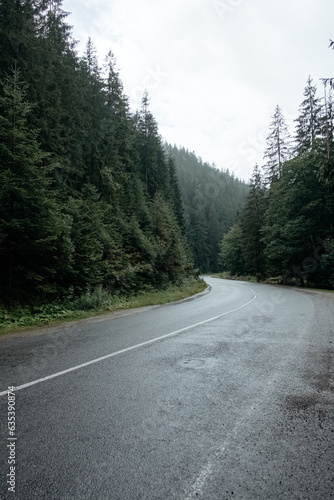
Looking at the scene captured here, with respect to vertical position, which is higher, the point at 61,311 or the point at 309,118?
the point at 309,118

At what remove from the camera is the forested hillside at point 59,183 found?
959 cm

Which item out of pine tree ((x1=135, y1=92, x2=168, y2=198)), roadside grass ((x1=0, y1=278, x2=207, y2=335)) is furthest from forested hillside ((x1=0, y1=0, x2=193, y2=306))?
pine tree ((x1=135, y1=92, x2=168, y2=198))

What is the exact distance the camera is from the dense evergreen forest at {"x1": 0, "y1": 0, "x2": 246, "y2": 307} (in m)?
9.61

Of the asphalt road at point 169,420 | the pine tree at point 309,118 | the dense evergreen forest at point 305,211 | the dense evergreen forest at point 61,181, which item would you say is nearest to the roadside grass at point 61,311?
the dense evergreen forest at point 61,181

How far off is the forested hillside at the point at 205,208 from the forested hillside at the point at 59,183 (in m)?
41.5

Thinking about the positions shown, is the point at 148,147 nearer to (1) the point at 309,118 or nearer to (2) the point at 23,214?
(1) the point at 309,118

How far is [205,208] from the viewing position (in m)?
103

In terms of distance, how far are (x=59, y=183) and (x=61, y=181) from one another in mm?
301

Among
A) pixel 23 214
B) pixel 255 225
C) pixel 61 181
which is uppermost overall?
pixel 255 225

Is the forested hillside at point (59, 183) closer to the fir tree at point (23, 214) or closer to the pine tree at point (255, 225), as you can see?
the fir tree at point (23, 214)

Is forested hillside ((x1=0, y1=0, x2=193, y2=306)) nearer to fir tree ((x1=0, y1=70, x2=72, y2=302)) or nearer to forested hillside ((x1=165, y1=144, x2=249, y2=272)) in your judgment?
fir tree ((x1=0, y1=70, x2=72, y2=302))

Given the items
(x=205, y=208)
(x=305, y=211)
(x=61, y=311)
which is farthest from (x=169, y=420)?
(x=205, y=208)

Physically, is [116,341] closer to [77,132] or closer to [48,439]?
[48,439]

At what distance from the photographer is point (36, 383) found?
13.1 ft
